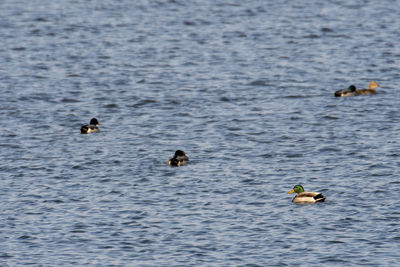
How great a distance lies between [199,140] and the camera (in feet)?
134

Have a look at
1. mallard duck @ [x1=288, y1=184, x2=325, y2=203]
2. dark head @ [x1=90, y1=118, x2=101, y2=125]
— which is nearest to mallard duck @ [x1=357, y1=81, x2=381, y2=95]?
dark head @ [x1=90, y1=118, x2=101, y2=125]

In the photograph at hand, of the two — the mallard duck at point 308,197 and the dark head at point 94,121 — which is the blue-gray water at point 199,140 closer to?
the mallard duck at point 308,197

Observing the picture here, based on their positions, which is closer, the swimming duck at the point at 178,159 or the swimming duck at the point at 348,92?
the swimming duck at the point at 178,159

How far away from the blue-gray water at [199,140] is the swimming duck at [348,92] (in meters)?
0.76

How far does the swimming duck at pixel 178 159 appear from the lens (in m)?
36.2

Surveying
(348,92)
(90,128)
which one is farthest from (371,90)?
(90,128)

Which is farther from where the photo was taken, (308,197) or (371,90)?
(371,90)

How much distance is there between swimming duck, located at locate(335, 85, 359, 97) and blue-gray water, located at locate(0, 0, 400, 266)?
0.76 metres

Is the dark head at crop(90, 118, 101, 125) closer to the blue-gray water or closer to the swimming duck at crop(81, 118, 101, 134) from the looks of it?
the swimming duck at crop(81, 118, 101, 134)

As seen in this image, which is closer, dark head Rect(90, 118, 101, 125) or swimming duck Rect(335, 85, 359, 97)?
dark head Rect(90, 118, 101, 125)

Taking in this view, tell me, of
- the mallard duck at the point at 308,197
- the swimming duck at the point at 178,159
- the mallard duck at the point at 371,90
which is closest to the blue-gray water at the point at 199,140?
the mallard duck at the point at 308,197

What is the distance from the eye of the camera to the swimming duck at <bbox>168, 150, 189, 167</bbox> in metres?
36.2

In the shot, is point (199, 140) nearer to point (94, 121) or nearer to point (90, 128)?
point (90, 128)

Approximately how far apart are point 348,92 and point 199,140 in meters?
11.4
